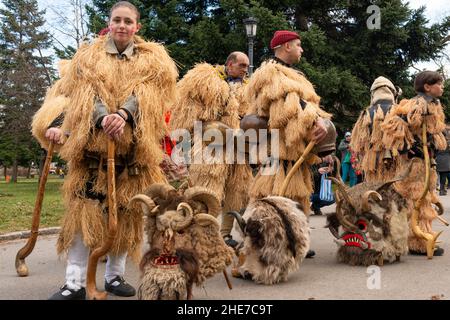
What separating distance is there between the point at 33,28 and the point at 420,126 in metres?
26.6

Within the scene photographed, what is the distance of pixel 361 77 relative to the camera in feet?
59.4

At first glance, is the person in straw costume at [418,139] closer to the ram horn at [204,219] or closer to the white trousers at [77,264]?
the ram horn at [204,219]

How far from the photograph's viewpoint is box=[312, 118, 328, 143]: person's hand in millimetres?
4664

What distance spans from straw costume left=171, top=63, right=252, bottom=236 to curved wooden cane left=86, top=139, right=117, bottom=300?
204 centimetres

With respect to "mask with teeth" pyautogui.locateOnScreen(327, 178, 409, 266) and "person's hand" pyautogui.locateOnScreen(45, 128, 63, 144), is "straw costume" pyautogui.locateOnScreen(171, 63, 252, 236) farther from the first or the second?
"person's hand" pyautogui.locateOnScreen(45, 128, 63, 144)

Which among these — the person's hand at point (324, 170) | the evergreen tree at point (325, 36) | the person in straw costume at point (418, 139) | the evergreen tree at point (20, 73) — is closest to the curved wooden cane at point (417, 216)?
the person in straw costume at point (418, 139)

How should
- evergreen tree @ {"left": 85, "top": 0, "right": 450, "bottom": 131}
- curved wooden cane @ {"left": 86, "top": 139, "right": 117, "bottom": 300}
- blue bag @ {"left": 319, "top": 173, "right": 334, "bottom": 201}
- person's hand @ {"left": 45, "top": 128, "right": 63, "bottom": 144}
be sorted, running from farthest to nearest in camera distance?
1. evergreen tree @ {"left": 85, "top": 0, "right": 450, "bottom": 131}
2. blue bag @ {"left": 319, "top": 173, "right": 334, "bottom": 201}
3. person's hand @ {"left": 45, "top": 128, "right": 63, "bottom": 144}
4. curved wooden cane @ {"left": 86, "top": 139, "right": 117, "bottom": 300}

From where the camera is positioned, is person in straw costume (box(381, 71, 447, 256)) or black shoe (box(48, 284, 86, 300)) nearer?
black shoe (box(48, 284, 86, 300))

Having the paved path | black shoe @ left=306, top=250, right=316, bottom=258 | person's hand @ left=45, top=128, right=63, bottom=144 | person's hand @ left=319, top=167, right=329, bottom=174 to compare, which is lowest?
the paved path

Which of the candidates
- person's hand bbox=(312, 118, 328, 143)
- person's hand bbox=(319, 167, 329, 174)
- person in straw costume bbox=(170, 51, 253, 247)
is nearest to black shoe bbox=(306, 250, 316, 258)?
person in straw costume bbox=(170, 51, 253, 247)

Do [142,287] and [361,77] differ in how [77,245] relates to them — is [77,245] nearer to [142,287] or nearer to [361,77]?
[142,287]

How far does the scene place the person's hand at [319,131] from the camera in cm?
466

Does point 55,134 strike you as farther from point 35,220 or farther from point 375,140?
point 375,140
